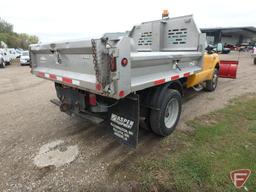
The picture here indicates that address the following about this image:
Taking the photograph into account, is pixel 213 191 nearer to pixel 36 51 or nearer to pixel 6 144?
pixel 6 144

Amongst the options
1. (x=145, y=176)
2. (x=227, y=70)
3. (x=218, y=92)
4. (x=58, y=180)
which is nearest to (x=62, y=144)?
(x=58, y=180)

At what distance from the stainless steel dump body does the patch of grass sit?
3.69 feet

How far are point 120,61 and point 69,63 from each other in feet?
3.57

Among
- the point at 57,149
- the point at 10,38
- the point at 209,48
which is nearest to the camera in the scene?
the point at 57,149

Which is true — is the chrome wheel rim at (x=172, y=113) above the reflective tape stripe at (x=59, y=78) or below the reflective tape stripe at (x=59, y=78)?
below

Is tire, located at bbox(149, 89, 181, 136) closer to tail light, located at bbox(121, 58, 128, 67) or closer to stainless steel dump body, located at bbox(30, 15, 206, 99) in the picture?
stainless steel dump body, located at bbox(30, 15, 206, 99)

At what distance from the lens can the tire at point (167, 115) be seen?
10.2 ft

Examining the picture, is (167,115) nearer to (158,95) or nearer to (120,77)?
(158,95)

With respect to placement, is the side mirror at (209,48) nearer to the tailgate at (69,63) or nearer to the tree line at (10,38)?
the tailgate at (69,63)

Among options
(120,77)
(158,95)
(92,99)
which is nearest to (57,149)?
(92,99)

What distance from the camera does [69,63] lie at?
283 cm

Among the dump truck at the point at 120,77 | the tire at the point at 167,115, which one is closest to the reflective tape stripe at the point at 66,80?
the dump truck at the point at 120,77

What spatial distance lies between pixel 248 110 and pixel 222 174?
289cm

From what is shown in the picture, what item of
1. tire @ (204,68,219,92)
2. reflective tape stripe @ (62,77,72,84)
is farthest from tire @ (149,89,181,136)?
tire @ (204,68,219,92)
